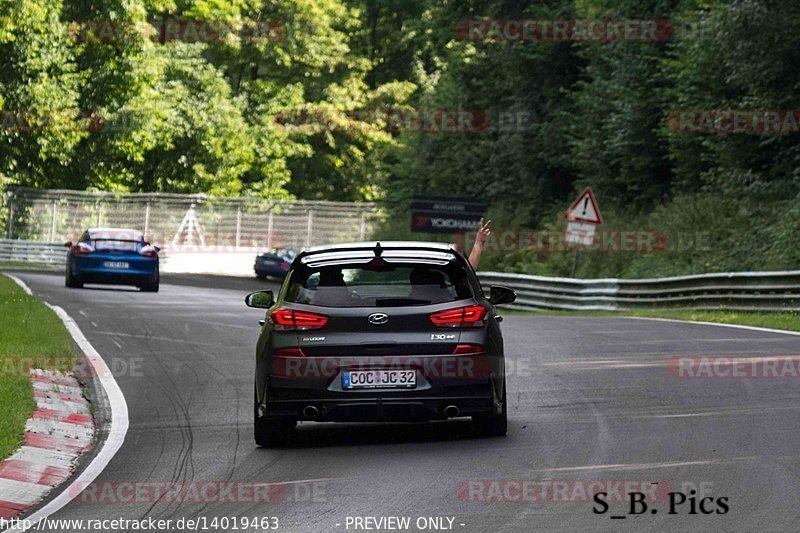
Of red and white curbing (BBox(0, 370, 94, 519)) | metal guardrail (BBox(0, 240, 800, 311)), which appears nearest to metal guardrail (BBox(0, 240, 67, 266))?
metal guardrail (BBox(0, 240, 800, 311))

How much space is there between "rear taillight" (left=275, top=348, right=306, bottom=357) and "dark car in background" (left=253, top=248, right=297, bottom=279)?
4451cm

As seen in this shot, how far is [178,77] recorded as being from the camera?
63781 mm

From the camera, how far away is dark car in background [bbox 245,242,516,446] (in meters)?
10.7

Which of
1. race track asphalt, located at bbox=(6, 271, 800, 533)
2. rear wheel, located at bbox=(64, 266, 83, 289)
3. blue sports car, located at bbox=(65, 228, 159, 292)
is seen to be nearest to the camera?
race track asphalt, located at bbox=(6, 271, 800, 533)

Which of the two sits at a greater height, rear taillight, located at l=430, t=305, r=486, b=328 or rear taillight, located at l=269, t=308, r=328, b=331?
rear taillight, located at l=430, t=305, r=486, b=328

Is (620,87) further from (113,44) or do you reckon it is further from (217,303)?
(113,44)

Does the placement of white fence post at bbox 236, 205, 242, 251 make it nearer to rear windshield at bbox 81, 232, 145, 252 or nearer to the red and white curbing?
rear windshield at bbox 81, 232, 145, 252

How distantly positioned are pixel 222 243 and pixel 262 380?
51.1 m

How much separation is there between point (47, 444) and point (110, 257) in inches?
856

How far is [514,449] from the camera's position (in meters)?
10.6

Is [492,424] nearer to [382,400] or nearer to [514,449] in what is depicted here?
[514,449]

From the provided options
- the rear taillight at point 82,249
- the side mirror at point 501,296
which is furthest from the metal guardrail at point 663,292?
the side mirror at point 501,296

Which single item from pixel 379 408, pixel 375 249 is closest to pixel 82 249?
pixel 375 249

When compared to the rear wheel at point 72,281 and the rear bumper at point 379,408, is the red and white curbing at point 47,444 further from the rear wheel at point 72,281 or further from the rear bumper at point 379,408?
the rear wheel at point 72,281
